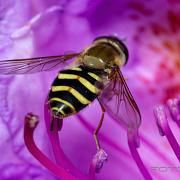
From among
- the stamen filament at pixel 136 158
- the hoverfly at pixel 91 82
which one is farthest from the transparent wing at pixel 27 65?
the stamen filament at pixel 136 158

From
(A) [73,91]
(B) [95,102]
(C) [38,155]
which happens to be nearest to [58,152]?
(C) [38,155]

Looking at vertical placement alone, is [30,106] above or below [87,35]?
below

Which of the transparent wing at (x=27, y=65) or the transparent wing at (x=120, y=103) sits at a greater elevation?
the transparent wing at (x=27, y=65)

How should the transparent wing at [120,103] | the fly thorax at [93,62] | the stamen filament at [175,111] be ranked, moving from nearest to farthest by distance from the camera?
the transparent wing at [120,103], the fly thorax at [93,62], the stamen filament at [175,111]

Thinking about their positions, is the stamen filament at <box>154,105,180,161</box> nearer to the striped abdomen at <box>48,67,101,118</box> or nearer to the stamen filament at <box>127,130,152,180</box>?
the stamen filament at <box>127,130,152,180</box>

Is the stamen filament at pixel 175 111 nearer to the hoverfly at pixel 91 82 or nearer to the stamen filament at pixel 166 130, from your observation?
the stamen filament at pixel 166 130

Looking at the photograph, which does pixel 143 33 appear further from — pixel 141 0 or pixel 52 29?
pixel 52 29

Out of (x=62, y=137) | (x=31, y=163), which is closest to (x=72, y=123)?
(x=62, y=137)
